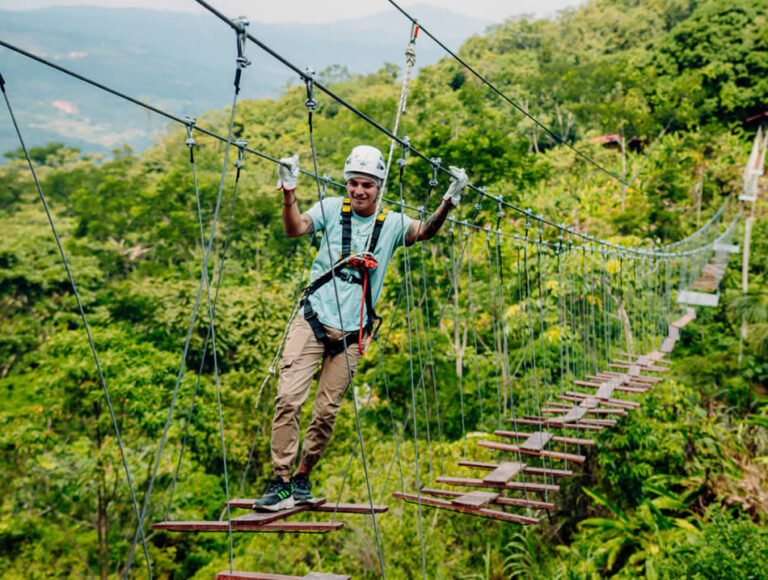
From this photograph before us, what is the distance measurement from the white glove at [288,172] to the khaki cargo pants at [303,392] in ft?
1.35

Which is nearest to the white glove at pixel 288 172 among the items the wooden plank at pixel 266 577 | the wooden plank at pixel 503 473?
the wooden plank at pixel 266 577

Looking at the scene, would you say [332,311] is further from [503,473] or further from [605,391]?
[605,391]

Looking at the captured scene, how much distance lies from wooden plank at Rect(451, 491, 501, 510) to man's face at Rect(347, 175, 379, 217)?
1.08 metres

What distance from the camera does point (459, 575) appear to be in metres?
5.90

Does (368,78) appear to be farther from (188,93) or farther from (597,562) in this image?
(188,93)

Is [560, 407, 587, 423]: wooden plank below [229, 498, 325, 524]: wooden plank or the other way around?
below

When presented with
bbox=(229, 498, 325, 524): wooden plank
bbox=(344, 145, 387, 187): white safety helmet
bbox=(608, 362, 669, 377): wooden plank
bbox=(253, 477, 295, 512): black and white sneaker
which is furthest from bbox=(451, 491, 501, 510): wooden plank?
bbox=(608, 362, 669, 377): wooden plank

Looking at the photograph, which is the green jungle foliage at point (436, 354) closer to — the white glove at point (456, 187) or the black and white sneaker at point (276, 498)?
the black and white sneaker at point (276, 498)

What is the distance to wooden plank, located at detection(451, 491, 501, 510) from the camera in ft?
7.39

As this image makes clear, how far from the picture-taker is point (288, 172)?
1.74 metres

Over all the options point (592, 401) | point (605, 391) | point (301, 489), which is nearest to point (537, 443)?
point (592, 401)

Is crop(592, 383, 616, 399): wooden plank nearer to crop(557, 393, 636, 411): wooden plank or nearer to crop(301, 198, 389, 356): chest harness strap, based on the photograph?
crop(557, 393, 636, 411): wooden plank

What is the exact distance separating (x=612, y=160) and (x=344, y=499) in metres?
9.30

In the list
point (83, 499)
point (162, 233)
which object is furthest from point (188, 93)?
point (83, 499)
